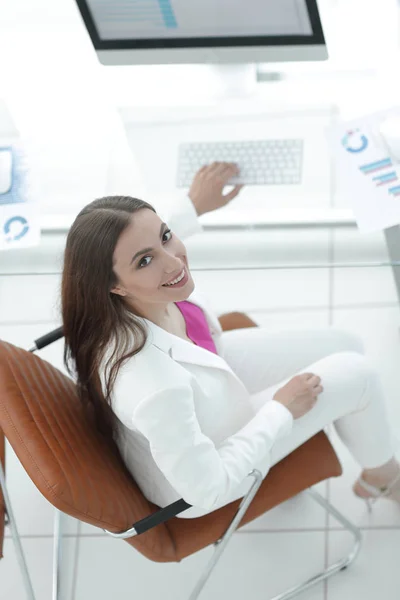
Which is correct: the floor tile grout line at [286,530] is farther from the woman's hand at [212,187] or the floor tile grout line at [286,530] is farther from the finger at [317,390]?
the woman's hand at [212,187]

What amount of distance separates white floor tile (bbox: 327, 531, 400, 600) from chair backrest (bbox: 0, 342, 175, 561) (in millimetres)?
623

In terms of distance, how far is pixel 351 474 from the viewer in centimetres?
244

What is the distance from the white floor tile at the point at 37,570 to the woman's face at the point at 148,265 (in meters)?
0.98

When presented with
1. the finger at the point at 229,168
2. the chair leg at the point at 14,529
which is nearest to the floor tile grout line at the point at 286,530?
the chair leg at the point at 14,529

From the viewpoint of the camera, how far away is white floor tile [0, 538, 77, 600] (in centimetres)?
238

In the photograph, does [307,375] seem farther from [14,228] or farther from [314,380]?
[14,228]

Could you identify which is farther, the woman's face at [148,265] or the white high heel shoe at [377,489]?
the white high heel shoe at [377,489]

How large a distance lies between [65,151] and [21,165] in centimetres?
12

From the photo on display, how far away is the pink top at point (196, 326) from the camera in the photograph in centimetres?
193

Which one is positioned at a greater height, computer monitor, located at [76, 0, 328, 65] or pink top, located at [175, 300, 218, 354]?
computer monitor, located at [76, 0, 328, 65]

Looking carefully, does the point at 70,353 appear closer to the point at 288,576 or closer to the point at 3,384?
the point at 3,384

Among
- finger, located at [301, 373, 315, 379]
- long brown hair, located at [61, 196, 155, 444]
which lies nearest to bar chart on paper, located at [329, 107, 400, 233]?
finger, located at [301, 373, 315, 379]

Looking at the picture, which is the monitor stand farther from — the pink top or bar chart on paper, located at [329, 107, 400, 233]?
the pink top

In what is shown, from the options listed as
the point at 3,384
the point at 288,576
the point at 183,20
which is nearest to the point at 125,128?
the point at 183,20
